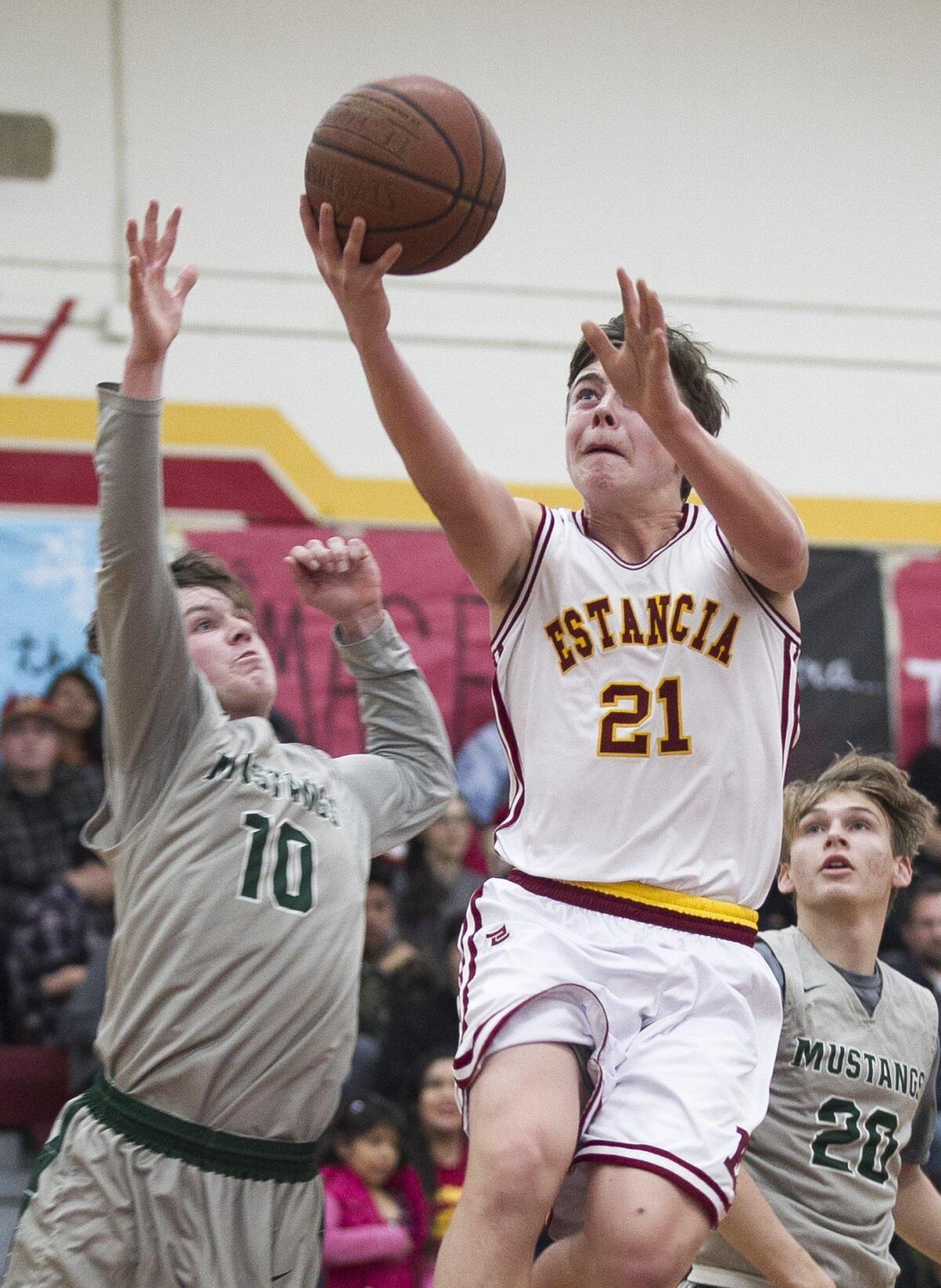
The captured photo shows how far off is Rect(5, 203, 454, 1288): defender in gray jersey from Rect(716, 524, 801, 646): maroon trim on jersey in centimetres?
112

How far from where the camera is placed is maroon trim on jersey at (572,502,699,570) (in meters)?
3.91

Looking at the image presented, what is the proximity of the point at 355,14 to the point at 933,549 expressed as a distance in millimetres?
5175

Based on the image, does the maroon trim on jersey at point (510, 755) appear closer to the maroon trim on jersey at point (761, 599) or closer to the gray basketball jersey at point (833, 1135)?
the maroon trim on jersey at point (761, 599)

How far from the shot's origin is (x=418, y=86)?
383 cm

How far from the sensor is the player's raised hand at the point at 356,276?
3529 millimetres

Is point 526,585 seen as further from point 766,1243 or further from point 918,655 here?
point 918,655

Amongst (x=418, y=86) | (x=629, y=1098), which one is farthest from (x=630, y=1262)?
(x=418, y=86)

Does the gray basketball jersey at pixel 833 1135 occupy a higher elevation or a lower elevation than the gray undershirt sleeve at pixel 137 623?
lower

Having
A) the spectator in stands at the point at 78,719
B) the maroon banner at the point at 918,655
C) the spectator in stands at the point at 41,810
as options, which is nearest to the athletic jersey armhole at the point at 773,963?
the spectator in stands at the point at 41,810

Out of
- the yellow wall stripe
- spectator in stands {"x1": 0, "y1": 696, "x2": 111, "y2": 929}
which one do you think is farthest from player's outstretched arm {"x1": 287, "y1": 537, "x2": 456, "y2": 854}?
the yellow wall stripe

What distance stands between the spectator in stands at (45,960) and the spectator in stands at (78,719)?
121cm

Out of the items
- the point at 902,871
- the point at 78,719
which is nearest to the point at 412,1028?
the point at 78,719

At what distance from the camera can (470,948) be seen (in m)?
3.73

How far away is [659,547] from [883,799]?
1.32 meters
